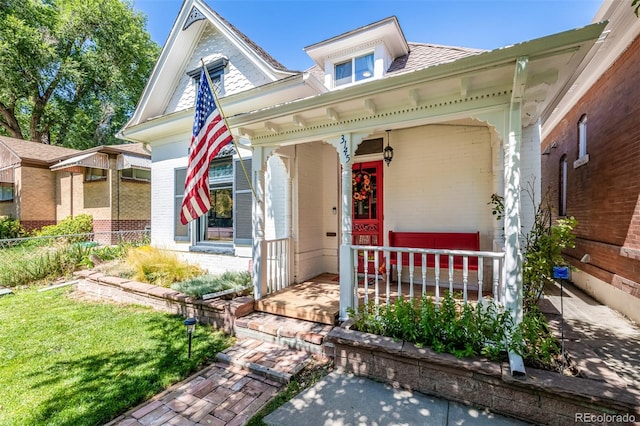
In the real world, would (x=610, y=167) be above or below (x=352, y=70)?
below

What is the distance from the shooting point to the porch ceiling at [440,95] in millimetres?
2416

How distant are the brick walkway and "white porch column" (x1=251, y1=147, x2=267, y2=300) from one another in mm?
1034

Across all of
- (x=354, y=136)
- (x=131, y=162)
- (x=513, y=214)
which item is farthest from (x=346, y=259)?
(x=131, y=162)

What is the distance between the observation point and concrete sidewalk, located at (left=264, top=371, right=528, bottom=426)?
2475 millimetres

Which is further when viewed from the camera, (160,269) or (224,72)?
(224,72)

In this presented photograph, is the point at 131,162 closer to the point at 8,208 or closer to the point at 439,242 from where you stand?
the point at 8,208

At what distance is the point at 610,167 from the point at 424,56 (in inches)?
162

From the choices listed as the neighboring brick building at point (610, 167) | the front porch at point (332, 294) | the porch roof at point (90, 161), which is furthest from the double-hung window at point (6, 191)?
the neighboring brick building at point (610, 167)

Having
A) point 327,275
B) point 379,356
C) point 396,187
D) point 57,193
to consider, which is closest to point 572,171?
point 396,187

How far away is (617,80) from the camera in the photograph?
457cm

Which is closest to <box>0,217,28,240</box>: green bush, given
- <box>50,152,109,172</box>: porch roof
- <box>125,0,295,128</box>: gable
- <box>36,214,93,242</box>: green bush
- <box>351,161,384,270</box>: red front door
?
<box>36,214,93,242</box>: green bush

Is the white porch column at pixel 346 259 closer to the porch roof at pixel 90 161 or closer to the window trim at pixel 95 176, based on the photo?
the porch roof at pixel 90 161

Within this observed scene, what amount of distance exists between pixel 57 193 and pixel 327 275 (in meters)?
16.3

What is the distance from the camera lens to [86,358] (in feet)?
11.8
